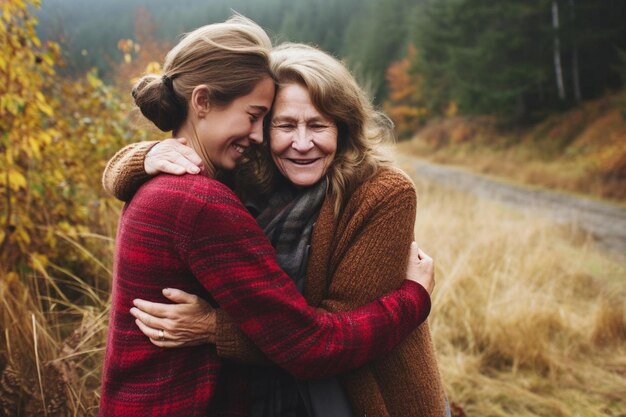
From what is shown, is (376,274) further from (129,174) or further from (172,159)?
Result: (129,174)

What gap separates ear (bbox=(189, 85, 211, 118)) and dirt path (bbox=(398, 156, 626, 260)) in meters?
6.06

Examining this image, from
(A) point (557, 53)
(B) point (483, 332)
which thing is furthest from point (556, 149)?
(B) point (483, 332)

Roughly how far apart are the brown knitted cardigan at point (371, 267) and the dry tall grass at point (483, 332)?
1.32 metres

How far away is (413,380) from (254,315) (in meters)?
0.73

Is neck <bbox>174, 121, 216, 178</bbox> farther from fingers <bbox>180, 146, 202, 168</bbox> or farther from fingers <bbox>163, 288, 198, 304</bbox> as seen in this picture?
fingers <bbox>163, 288, 198, 304</bbox>

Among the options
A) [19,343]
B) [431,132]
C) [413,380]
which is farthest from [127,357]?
[431,132]

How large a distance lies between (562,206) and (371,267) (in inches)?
361

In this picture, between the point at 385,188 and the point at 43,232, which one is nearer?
the point at 385,188

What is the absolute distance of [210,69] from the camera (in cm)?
159

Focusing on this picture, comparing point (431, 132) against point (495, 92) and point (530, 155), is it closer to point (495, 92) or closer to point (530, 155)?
point (495, 92)

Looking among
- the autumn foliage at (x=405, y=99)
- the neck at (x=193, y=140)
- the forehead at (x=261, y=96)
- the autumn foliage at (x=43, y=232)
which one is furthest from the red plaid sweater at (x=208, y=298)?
the autumn foliage at (x=405, y=99)

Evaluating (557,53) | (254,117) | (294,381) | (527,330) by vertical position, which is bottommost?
(527,330)

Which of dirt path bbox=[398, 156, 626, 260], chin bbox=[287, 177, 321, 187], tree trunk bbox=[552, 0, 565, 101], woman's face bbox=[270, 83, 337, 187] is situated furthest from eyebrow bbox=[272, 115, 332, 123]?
tree trunk bbox=[552, 0, 565, 101]

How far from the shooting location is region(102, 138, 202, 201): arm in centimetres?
145
